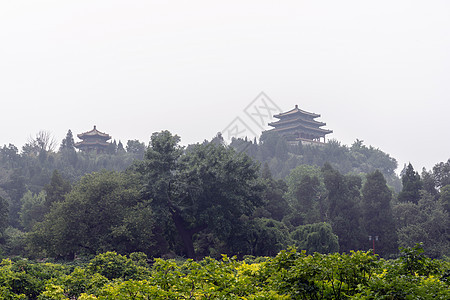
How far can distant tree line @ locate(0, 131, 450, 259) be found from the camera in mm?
23516

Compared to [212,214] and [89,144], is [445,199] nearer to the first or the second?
[212,214]

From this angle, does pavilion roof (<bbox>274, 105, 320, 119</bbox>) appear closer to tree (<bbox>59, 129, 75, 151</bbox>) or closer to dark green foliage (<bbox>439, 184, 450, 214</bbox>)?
tree (<bbox>59, 129, 75, 151</bbox>)

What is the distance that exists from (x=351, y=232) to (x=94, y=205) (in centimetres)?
1642

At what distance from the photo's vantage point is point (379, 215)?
3036 centimetres

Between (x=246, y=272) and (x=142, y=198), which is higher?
(x=142, y=198)

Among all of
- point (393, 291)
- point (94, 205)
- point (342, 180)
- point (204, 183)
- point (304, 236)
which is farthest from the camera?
point (342, 180)

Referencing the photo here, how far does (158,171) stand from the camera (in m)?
25.3

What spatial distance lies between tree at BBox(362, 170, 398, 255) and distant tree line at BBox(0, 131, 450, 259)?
0.07m

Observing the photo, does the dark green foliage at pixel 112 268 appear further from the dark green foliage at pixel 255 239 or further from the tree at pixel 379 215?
the tree at pixel 379 215

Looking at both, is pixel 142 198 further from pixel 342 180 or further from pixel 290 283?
pixel 290 283

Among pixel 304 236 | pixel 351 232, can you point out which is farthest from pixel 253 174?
pixel 351 232

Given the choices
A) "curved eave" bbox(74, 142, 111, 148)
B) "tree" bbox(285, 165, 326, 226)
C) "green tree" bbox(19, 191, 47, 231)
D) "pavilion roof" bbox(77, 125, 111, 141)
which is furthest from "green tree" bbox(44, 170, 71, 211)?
"curved eave" bbox(74, 142, 111, 148)

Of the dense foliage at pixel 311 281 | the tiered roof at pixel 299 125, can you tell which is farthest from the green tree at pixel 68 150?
the dense foliage at pixel 311 281

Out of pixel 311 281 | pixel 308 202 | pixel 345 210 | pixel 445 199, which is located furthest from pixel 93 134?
pixel 311 281
